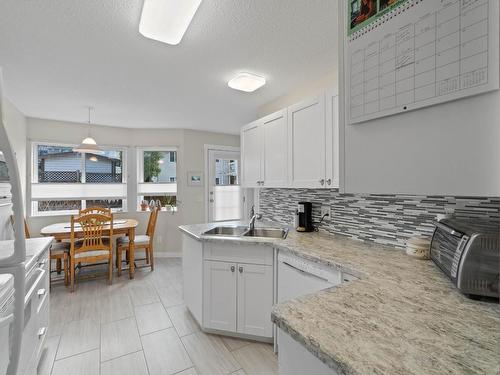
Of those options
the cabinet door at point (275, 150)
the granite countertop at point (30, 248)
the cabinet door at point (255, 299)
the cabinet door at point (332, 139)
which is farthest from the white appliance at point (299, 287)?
the granite countertop at point (30, 248)

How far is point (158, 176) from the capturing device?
466 cm

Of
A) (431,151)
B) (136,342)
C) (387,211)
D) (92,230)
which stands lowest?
(136,342)

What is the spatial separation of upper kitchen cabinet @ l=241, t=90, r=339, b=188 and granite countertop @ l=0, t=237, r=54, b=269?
1937 mm

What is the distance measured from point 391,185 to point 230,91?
254 cm

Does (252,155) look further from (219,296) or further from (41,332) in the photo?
(41,332)

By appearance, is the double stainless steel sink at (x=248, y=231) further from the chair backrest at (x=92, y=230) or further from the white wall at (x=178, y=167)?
the white wall at (x=178, y=167)

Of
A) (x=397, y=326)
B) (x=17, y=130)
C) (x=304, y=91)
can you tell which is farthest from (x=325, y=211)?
(x=17, y=130)

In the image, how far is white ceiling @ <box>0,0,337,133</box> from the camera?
1.53 metres

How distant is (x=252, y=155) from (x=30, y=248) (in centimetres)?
211

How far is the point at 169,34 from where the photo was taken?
5.27 ft

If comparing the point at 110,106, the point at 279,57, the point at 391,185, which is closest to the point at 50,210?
the point at 110,106

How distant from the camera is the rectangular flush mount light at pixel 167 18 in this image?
1.35 m

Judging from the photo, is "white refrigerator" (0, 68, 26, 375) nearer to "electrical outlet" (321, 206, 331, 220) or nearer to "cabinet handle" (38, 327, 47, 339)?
"cabinet handle" (38, 327, 47, 339)

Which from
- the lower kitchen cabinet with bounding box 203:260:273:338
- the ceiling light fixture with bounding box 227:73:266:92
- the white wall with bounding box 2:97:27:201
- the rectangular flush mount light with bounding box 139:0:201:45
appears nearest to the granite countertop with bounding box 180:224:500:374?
the lower kitchen cabinet with bounding box 203:260:273:338
